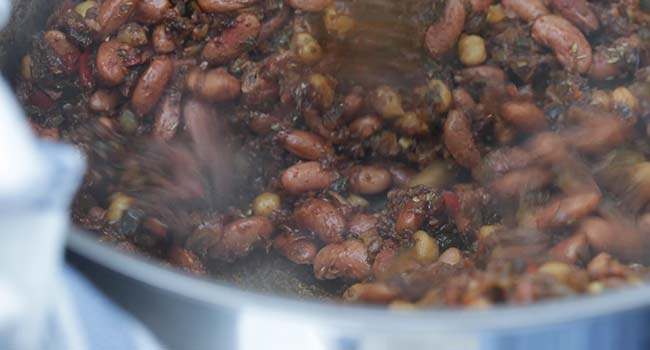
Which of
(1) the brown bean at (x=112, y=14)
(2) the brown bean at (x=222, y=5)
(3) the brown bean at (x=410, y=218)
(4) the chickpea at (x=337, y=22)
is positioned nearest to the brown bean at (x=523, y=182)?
(3) the brown bean at (x=410, y=218)

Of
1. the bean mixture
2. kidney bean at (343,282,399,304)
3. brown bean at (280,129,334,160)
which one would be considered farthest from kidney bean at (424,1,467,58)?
kidney bean at (343,282,399,304)

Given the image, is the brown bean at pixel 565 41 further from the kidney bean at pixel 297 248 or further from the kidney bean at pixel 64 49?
the kidney bean at pixel 64 49

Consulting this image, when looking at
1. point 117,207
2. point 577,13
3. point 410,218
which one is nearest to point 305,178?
point 410,218

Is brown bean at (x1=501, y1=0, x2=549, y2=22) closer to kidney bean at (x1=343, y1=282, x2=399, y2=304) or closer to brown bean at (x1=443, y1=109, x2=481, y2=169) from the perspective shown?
brown bean at (x1=443, y1=109, x2=481, y2=169)

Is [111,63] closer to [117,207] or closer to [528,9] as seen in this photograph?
[117,207]

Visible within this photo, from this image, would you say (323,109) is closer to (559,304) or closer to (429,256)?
(429,256)

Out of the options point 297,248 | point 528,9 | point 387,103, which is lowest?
point 297,248
